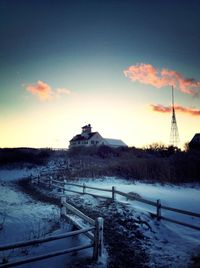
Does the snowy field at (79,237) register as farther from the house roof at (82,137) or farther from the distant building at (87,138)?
the house roof at (82,137)

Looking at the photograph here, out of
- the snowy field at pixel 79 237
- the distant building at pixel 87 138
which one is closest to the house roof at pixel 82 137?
the distant building at pixel 87 138

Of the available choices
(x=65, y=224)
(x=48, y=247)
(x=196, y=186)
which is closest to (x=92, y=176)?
(x=196, y=186)

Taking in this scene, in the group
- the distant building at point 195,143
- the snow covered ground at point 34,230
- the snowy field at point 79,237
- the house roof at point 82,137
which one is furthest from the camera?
the house roof at point 82,137

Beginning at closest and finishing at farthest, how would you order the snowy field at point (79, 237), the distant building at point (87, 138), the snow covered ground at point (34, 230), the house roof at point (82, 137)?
1. the snow covered ground at point (34, 230)
2. the snowy field at point (79, 237)
3. the distant building at point (87, 138)
4. the house roof at point (82, 137)

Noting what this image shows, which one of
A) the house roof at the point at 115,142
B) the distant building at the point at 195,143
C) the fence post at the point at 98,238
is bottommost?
the fence post at the point at 98,238

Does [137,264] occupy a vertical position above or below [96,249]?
below

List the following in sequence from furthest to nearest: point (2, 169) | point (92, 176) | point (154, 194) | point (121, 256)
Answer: point (2, 169) → point (92, 176) → point (154, 194) → point (121, 256)

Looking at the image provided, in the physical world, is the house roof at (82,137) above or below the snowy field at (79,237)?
above

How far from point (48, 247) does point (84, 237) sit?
1.20 metres

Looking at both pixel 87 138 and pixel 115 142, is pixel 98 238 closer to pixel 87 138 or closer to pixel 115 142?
pixel 87 138

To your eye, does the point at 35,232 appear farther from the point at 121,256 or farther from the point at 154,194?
the point at 154,194

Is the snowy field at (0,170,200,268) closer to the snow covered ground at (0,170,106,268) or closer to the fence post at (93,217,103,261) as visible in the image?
the snow covered ground at (0,170,106,268)

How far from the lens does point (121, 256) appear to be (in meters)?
6.29

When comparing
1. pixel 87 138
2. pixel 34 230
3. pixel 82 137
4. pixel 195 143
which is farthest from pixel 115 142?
pixel 34 230
